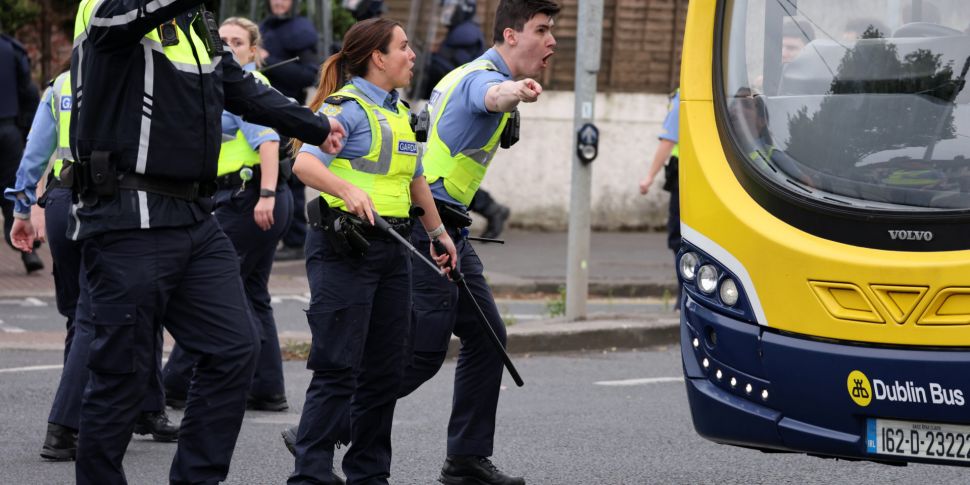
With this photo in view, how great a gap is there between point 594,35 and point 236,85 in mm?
5653

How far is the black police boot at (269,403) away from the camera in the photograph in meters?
7.76

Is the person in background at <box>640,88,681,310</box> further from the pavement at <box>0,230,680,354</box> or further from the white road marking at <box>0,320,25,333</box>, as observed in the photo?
the white road marking at <box>0,320,25,333</box>

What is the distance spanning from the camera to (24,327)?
34.5 feet

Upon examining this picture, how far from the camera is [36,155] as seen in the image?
6.98m

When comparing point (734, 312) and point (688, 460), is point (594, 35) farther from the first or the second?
point (734, 312)

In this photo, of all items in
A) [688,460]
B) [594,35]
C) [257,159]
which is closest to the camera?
[688,460]

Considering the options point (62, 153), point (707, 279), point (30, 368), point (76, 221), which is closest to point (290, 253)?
point (30, 368)

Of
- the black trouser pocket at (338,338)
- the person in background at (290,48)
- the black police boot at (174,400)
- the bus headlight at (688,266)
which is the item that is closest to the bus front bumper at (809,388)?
Result: the bus headlight at (688,266)

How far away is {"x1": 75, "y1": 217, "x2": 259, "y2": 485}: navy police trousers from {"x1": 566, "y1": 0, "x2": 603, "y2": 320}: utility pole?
5.62 m

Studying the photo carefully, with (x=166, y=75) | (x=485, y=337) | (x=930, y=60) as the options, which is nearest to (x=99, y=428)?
(x=166, y=75)

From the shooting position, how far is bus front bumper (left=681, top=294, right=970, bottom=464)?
505 centimetres

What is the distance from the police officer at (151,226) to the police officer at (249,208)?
251 centimetres

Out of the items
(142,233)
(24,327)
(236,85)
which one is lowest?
(24,327)

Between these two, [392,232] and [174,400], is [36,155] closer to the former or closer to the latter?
[174,400]
